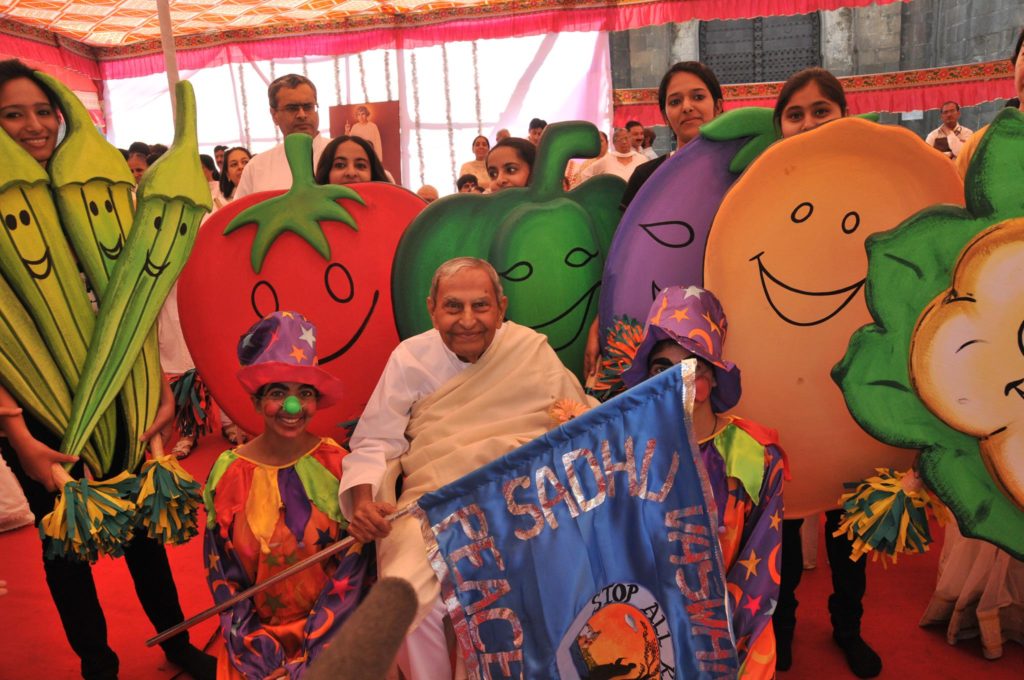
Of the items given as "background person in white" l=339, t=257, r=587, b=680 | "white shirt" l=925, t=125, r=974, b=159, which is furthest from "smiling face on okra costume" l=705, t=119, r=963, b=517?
"white shirt" l=925, t=125, r=974, b=159

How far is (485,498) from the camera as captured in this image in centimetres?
180

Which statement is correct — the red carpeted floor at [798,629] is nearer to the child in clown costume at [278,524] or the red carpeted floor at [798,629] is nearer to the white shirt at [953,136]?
the child in clown costume at [278,524]

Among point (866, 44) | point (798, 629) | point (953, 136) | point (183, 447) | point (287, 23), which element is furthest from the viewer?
point (866, 44)

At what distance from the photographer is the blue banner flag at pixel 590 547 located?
5.90 ft

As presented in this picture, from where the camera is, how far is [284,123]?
11.6 feet

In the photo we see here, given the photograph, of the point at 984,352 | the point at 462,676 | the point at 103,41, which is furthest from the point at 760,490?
the point at 103,41

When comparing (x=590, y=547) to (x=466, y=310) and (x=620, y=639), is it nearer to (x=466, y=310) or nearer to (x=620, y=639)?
(x=620, y=639)

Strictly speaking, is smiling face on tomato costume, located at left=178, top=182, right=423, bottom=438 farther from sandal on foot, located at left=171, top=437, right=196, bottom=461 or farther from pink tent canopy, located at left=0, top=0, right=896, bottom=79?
pink tent canopy, located at left=0, top=0, right=896, bottom=79

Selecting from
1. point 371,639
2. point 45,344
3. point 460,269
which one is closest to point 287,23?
point 45,344

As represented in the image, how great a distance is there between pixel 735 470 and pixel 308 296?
1505 millimetres

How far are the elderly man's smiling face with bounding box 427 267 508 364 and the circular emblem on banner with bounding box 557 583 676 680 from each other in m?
0.76

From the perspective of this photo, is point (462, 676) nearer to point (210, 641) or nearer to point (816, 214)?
point (210, 641)

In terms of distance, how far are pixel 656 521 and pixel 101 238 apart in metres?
1.72

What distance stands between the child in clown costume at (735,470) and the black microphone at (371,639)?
1.81 meters
